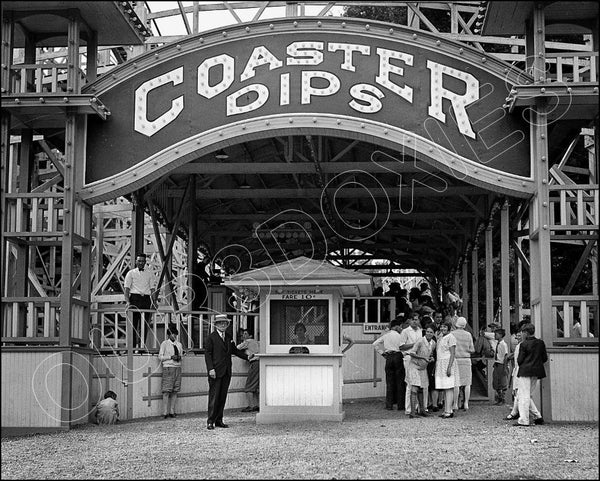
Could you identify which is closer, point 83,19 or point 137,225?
point 83,19

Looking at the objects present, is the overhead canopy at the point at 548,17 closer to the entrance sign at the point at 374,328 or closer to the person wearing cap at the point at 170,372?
the entrance sign at the point at 374,328

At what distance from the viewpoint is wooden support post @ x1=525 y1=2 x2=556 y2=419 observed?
49.6 ft

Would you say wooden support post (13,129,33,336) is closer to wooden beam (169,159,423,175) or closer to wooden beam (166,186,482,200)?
wooden beam (169,159,423,175)

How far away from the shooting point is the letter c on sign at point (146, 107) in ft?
54.7

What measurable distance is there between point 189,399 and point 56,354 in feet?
13.8

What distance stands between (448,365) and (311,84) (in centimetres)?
538

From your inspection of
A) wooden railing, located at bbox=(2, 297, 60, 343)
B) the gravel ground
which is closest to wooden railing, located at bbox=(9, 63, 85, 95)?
wooden railing, located at bbox=(2, 297, 60, 343)

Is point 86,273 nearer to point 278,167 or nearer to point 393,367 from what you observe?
point 393,367

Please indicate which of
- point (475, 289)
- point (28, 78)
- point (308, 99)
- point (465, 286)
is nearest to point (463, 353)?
point (308, 99)

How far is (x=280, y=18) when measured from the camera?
16547 millimetres

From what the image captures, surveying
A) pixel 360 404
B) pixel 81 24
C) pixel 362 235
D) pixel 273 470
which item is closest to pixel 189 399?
pixel 360 404

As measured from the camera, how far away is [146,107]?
662 inches

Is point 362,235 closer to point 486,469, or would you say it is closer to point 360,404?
point 360,404

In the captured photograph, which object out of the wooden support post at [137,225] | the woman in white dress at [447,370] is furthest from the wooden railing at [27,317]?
the wooden support post at [137,225]
